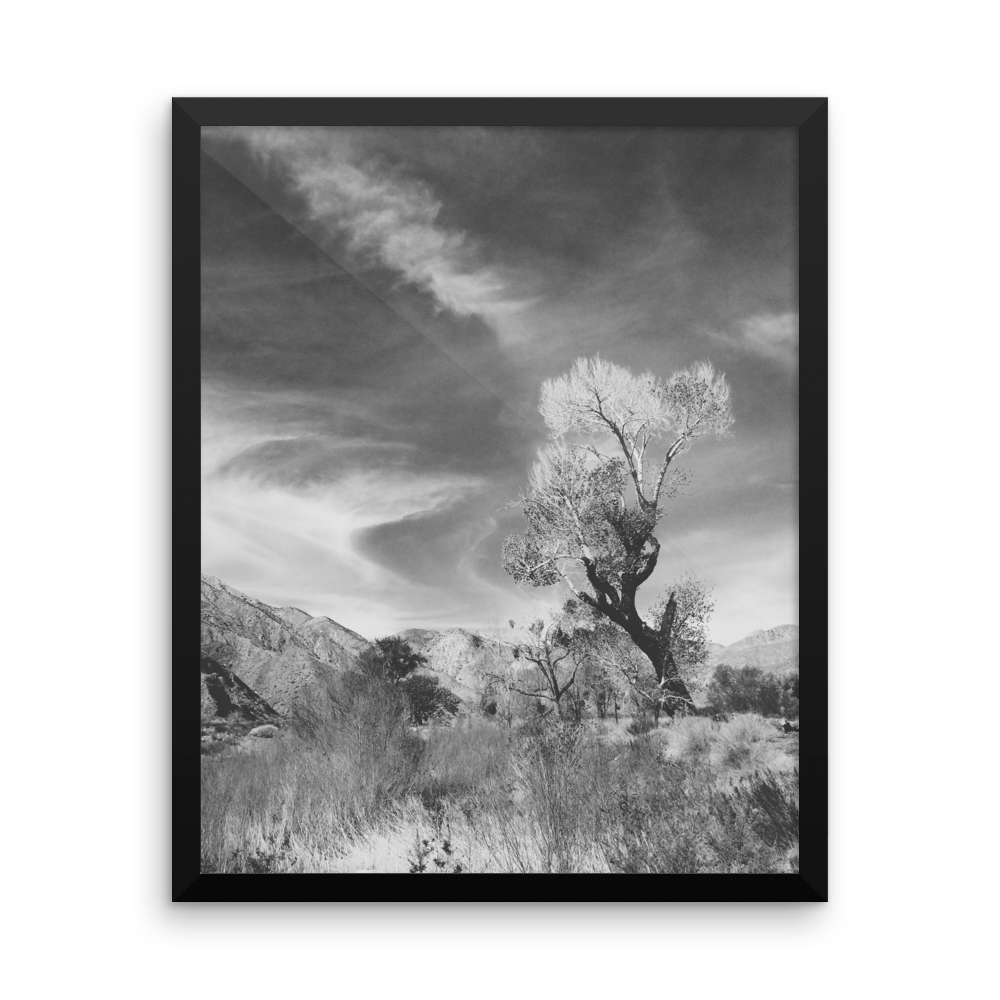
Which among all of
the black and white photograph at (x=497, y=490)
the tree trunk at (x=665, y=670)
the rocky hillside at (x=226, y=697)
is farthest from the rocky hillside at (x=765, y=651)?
the rocky hillside at (x=226, y=697)

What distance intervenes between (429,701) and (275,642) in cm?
85

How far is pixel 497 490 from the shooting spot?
→ 4.26 metres

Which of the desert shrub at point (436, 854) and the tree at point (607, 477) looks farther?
the tree at point (607, 477)

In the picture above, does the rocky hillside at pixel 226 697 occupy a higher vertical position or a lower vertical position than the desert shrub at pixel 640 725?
higher

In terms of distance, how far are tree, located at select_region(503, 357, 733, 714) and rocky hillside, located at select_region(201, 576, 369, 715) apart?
3.30 ft

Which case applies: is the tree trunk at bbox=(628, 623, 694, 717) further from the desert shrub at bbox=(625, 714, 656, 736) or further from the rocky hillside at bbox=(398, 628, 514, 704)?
Result: the rocky hillside at bbox=(398, 628, 514, 704)

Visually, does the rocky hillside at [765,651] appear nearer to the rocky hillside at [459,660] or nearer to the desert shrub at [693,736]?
the desert shrub at [693,736]

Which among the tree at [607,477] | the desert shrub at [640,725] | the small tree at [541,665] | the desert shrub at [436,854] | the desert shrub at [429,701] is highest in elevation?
the tree at [607,477]

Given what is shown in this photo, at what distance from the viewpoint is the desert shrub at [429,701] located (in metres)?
4.11

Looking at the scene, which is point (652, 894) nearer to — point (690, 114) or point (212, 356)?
point (212, 356)

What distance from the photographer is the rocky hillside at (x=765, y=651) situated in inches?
162

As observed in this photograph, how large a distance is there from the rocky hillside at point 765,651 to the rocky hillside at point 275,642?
73.5 inches

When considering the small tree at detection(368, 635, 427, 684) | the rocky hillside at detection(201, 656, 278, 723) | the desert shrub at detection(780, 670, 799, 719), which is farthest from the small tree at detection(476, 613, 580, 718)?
the rocky hillside at detection(201, 656, 278, 723)

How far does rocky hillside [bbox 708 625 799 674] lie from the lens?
4.11 meters
